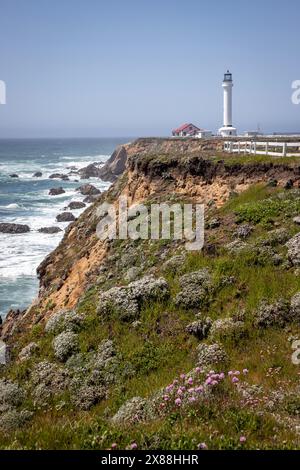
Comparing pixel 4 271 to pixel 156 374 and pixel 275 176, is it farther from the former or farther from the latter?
pixel 156 374

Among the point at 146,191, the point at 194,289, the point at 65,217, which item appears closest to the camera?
the point at 194,289

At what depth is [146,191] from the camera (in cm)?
2572

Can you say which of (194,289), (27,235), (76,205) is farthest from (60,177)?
(194,289)

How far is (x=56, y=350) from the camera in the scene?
13008 millimetres

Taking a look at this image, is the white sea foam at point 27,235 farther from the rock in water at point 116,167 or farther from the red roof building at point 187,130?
the red roof building at point 187,130

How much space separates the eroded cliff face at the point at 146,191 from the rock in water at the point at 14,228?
731 inches

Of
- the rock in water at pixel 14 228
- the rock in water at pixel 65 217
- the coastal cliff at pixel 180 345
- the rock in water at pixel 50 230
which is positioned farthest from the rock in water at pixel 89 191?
the coastal cliff at pixel 180 345

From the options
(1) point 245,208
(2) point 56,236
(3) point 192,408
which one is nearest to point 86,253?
(1) point 245,208

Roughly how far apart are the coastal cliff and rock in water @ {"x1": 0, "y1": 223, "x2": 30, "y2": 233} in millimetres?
27777

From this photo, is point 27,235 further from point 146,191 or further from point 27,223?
point 146,191

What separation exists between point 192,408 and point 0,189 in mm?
80593

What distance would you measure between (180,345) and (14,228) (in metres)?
38.3

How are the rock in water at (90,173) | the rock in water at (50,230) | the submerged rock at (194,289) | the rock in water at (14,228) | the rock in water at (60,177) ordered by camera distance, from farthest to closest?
the rock in water at (90,173), the rock in water at (60,177), the rock in water at (14,228), the rock in water at (50,230), the submerged rock at (194,289)

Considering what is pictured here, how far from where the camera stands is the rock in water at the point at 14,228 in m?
46.7
